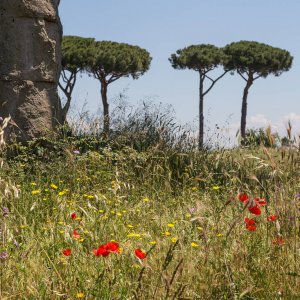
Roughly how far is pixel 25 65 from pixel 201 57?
19153 millimetres

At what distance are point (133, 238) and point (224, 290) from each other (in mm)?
1554

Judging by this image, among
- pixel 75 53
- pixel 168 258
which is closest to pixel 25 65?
pixel 168 258

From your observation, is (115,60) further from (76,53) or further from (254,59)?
(254,59)

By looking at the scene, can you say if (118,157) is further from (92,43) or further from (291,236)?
(92,43)

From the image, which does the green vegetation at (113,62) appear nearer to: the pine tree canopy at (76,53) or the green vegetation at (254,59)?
the pine tree canopy at (76,53)

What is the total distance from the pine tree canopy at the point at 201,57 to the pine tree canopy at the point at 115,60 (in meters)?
2.28

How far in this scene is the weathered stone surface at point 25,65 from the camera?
800 centimetres

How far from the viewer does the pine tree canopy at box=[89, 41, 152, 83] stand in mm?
23859

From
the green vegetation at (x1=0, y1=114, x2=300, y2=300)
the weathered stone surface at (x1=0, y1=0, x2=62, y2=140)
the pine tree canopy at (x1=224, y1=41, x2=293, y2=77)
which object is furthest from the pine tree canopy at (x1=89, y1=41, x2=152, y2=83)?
the green vegetation at (x1=0, y1=114, x2=300, y2=300)

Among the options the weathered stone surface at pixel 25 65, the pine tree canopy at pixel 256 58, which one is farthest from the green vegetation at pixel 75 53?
the weathered stone surface at pixel 25 65

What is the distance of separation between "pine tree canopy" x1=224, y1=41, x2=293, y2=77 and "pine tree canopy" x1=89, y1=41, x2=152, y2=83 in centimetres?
433

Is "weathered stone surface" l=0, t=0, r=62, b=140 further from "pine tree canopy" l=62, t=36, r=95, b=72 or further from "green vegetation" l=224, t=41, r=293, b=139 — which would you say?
"green vegetation" l=224, t=41, r=293, b=139

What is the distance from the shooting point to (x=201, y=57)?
26.6m

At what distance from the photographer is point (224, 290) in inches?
109
